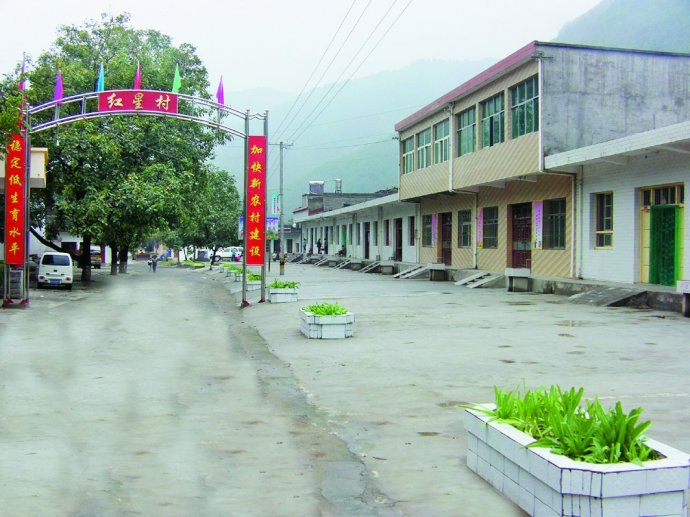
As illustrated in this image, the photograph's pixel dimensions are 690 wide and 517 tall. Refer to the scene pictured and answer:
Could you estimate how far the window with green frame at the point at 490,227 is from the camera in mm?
27531

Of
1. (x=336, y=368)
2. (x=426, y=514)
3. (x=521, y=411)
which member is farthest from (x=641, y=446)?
(x=336, y=368)

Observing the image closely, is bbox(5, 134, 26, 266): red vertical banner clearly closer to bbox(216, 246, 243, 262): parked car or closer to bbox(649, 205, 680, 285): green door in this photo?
bbox(649, 205, 680, 285): green door

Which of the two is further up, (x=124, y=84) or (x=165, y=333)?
(x=124, y=84)

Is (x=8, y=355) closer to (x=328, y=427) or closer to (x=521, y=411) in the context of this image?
(x=328, y=427)

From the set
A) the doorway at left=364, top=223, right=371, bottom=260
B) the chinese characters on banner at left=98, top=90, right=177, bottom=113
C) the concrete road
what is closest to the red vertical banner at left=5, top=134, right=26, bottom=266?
the chinese characters on banner at left=98, top=90, right=177, bottom=113

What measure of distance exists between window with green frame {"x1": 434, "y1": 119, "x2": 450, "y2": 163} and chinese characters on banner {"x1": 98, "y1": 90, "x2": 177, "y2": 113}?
13828 mm

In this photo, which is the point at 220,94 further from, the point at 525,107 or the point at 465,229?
the point at 465,229

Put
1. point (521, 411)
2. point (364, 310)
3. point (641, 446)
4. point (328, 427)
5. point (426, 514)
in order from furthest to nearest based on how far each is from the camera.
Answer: point (364, 310), point (328, 427), point (521, 411), point (426, 514), point (641, 446)

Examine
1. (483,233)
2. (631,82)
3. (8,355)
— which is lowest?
(8,355)

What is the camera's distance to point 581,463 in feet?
12.0

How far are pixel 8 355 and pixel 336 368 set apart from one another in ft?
17.6

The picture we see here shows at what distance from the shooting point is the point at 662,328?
12.7 m

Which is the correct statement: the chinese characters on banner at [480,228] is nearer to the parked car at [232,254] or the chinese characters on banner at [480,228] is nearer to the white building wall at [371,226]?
the white building wall at [371,226]

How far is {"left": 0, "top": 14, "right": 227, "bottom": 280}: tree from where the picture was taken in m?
28.4
